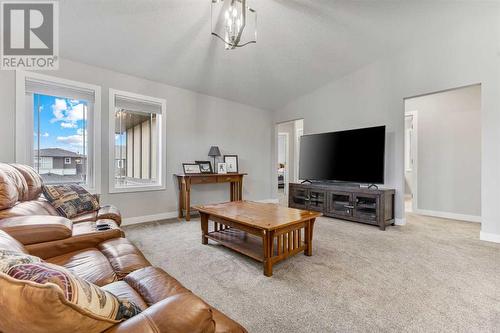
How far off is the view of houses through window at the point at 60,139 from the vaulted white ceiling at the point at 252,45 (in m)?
0.72

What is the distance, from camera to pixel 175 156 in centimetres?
447

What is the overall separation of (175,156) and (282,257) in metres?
2.93

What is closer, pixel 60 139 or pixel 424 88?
pixel 60 139

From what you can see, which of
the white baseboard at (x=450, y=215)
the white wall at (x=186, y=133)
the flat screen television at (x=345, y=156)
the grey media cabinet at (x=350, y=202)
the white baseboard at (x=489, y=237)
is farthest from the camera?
the white baseboard at (x=450, y=215)

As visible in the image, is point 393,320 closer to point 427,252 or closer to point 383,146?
point 427,252

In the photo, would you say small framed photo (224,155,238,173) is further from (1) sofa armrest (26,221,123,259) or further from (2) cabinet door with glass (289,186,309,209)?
(1) sofa armrest (26,221,123,259)

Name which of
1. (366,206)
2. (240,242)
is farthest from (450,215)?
(240,242)

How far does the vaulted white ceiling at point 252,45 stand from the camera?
280 centimetres

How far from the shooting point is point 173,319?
0.72 meters

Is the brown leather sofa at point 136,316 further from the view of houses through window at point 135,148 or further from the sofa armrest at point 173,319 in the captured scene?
the view of houses through window at point 135,148

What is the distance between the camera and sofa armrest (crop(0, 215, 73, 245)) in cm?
156
